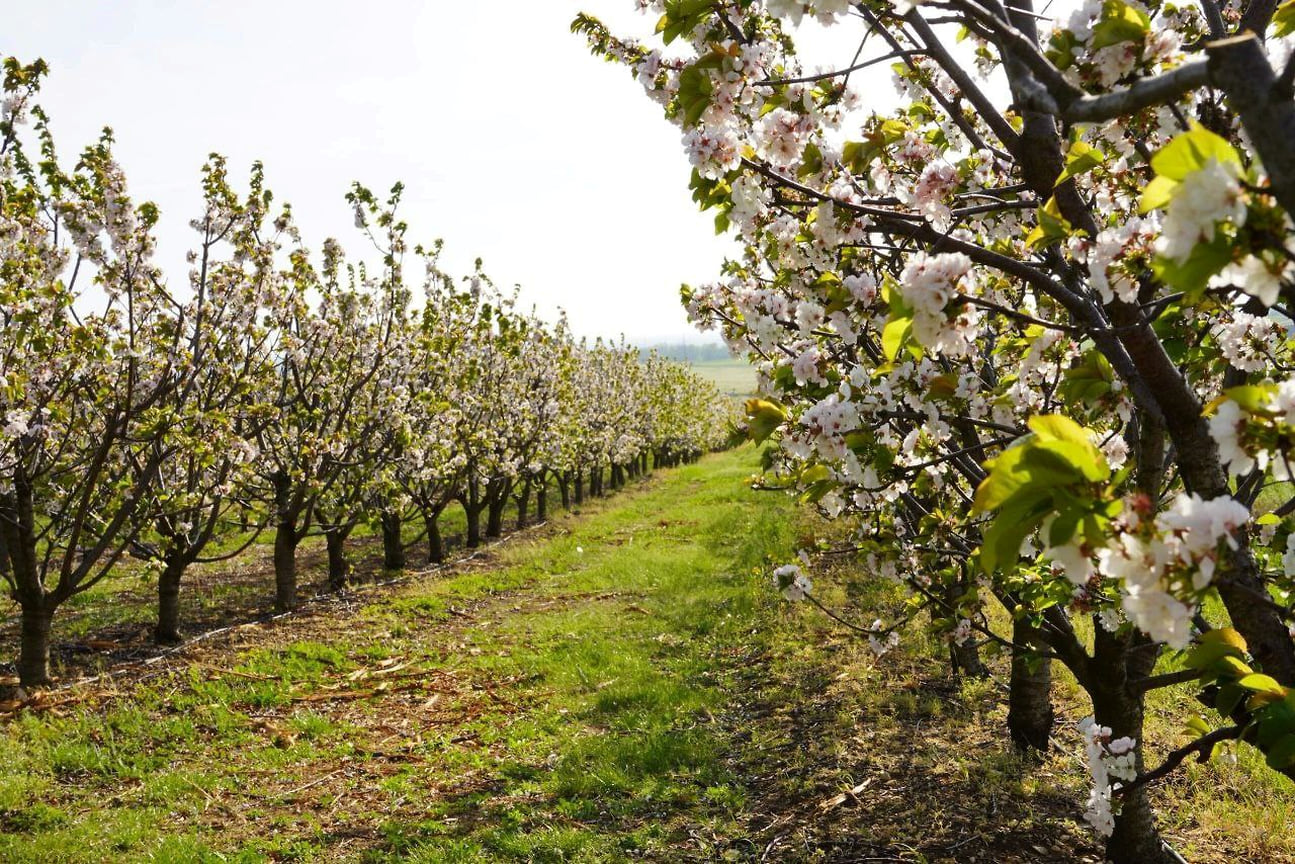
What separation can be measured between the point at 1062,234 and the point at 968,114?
2.24 meters

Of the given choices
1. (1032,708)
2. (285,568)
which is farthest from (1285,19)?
(285,568)

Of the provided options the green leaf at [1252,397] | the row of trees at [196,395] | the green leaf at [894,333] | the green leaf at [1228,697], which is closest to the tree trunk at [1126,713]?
the green leaf at [1228,697]

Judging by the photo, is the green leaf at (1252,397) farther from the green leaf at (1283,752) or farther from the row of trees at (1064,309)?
the green leaf at (1283,752)

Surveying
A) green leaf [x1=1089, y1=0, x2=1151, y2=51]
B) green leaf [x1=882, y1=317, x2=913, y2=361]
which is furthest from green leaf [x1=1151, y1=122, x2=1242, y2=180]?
green leaf [x1=1089, y1=0, x2=1151, y2=51]

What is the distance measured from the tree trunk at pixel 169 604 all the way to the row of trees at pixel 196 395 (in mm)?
23

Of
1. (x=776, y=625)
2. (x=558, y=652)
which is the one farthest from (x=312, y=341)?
(x=776, y=625)

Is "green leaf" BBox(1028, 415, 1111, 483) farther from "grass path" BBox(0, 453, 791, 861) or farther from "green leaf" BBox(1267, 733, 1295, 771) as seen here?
"grass path" BBox(0, 453, 791, 861)

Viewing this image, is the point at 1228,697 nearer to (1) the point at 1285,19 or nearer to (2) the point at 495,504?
(1) the point at 1285,19

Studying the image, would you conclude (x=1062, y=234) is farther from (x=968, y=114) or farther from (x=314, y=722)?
(x=314, y=722)

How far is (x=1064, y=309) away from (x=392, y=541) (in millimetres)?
13254

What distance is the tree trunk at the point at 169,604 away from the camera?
9242mm

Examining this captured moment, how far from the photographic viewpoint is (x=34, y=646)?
7438mm

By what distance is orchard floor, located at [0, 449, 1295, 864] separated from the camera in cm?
494

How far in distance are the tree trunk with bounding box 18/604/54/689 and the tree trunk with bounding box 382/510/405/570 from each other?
678 centimetres
